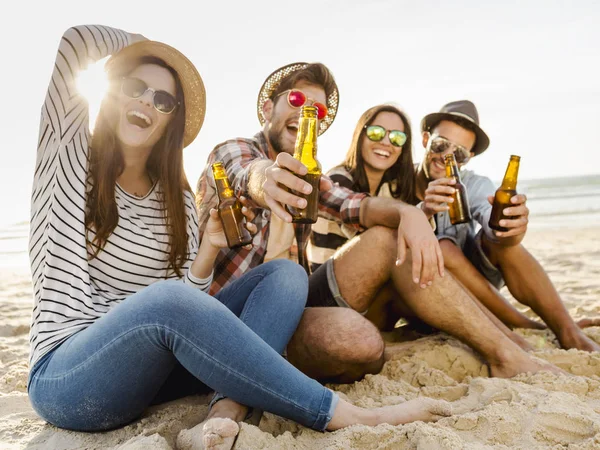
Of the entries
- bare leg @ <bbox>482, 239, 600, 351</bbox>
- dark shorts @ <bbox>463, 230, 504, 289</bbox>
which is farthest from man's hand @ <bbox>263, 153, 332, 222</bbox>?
dark shorts @ <bbox>463, 230, 504, 289</bbox>

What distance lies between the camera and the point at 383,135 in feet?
14.0

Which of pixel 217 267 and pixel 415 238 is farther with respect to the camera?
pixel 217 267

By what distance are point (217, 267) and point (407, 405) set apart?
143 cm

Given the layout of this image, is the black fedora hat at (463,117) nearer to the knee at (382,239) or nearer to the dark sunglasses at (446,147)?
the dark sunglasses at (446,147)

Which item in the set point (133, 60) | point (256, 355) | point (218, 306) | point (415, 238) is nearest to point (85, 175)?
point (133, 60)

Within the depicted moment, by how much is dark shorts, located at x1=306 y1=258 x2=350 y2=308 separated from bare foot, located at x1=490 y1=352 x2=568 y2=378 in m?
0.88

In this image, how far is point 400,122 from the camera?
436cm

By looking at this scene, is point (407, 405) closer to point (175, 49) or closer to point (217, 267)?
point (217, 267)

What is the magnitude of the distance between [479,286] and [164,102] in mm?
2466

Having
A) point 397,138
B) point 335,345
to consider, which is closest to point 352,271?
point 335,345

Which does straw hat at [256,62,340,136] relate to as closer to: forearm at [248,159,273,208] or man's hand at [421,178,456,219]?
man's hand at [421,178,456,219]

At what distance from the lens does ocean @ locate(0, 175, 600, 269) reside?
12.7 m

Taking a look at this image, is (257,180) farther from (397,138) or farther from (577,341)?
(577,341)

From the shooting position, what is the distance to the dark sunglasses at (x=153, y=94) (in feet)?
8.34
